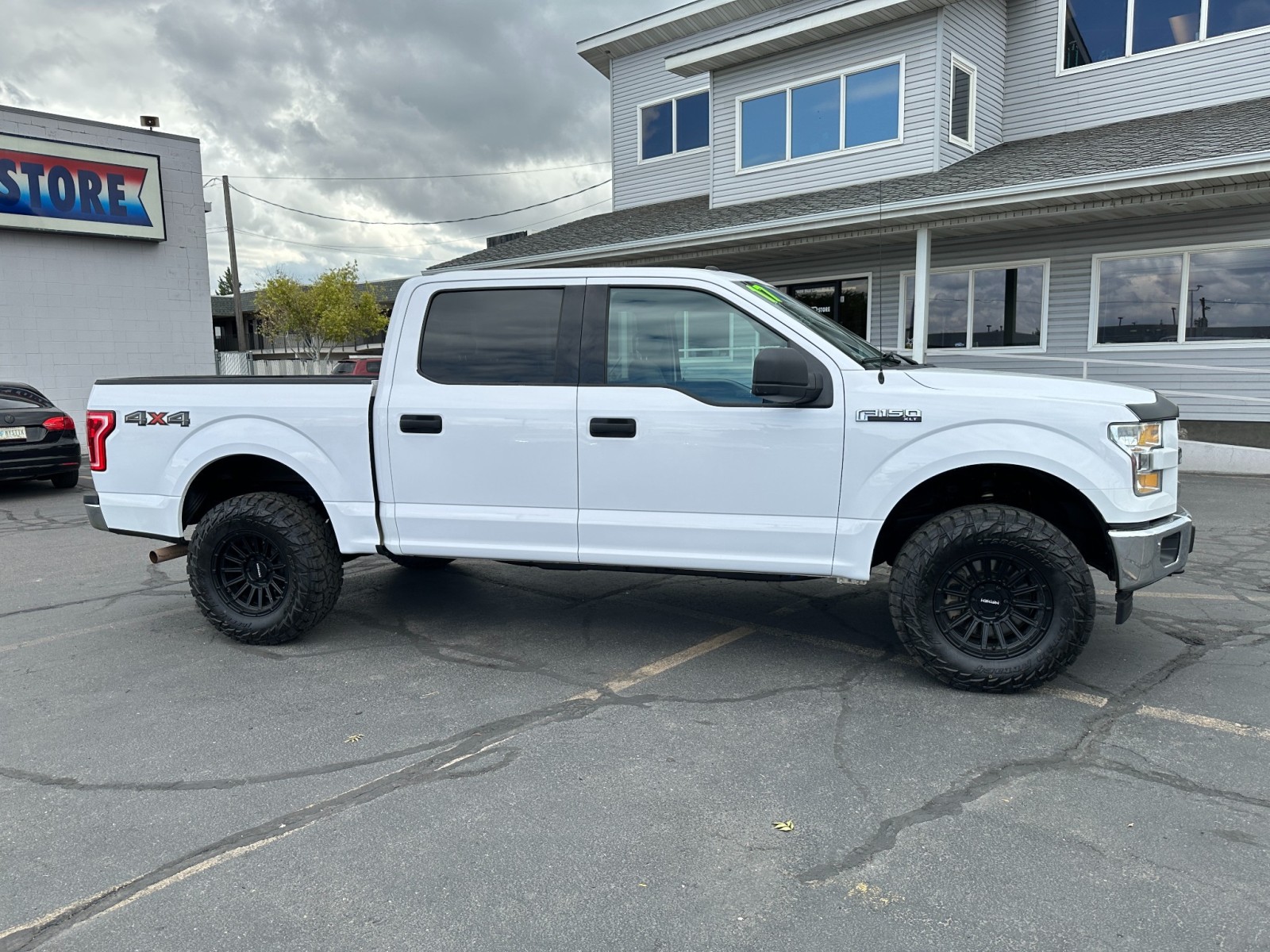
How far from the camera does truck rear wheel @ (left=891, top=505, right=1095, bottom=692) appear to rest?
3.96 m

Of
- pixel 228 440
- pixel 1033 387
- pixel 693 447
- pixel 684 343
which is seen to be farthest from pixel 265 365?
pixel 1033 387

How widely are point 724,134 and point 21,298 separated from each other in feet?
41.8

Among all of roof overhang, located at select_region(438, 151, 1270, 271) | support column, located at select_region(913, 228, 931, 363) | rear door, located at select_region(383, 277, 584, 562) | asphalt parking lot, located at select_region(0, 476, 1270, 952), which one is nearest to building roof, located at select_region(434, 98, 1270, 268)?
roof overhang, located at select_region(438, 151, 1270, 271)

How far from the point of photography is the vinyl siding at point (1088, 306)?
1159cm

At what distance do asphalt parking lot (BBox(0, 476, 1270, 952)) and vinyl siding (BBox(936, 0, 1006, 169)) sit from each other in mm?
10362

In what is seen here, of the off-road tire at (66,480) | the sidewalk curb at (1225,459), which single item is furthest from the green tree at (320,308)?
the sidewalk curb at (1225,459)

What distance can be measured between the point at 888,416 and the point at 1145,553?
1270 millimetres

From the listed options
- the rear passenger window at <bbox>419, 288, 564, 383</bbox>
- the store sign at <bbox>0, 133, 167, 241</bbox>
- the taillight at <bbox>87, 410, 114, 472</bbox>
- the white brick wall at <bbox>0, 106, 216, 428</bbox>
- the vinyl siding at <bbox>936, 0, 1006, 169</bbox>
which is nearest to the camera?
the rear passenger window at <bbox>419, 288, 564, 383</bbox>

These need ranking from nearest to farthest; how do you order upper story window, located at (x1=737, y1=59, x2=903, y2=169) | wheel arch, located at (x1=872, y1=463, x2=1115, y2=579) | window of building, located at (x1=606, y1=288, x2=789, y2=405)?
wheel arch, located at (x1=872, y1=463, x2=1115, y2=579)
window of building, located at (x1=606, y1=288, x2=789, y2=405)
upper story window, located at (x1=737, y1=59, x2=903, y2=169)

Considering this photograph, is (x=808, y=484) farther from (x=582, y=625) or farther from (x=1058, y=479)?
(x=582, y=625)

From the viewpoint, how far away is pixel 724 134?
1608 centimetres

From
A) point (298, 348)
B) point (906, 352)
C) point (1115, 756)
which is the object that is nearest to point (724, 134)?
point (906, 352)

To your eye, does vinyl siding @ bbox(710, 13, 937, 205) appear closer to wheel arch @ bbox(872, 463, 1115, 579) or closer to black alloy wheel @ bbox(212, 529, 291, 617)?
wheel arch @ bbox(872, 463, 1115, 579)

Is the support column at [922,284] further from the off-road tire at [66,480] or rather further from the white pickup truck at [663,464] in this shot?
the off-road tire at [66,480]
